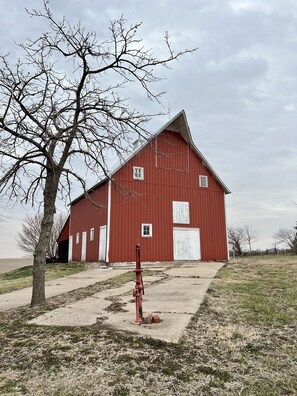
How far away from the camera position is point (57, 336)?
4758mm

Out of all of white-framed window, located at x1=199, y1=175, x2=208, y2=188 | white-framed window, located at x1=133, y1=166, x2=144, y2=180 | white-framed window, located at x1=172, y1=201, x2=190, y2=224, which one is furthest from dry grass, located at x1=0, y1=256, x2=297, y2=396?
white-framed window, located at x1=199, y1=175, x2=208, y2=188

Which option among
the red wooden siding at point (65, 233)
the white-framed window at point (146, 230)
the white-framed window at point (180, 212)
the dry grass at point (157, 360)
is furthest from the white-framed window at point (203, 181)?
the dry grass at point (157, 360)

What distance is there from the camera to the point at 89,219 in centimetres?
2317

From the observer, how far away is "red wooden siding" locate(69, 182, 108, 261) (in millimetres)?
20513

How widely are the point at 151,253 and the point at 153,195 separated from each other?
137 inches

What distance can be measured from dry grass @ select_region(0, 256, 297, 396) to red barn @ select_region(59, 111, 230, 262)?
1387 centimetres

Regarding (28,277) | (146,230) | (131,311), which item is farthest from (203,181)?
(131,311)

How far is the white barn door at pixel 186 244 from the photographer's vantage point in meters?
21.1

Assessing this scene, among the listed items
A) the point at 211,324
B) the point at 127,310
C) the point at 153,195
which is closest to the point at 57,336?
the point at 127,310

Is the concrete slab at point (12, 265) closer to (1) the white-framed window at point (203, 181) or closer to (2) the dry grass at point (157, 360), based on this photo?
(1) the white-framed window at point (203, 181)

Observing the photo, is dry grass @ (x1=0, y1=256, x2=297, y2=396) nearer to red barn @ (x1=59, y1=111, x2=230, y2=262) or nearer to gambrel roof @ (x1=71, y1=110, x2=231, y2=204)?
red barn @ (x1=59, y1=111, x2=230, y2=262)

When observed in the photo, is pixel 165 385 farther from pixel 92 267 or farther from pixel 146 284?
pixel 92 267

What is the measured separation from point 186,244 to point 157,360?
17.7m

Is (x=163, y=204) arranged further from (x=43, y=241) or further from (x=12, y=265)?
(x=12, y=265)
